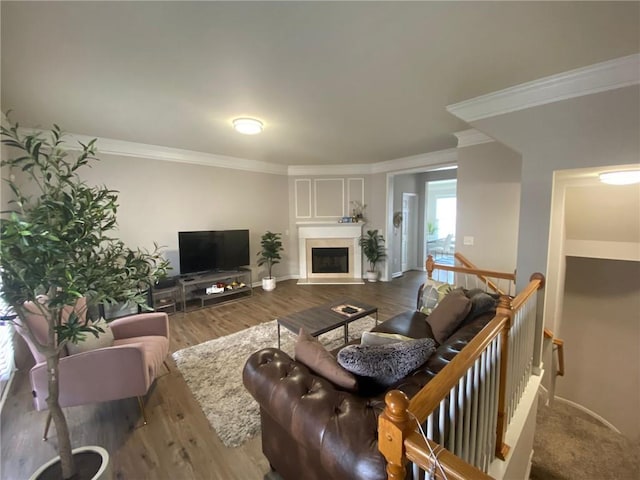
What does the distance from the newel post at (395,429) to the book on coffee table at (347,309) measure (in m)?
2.17

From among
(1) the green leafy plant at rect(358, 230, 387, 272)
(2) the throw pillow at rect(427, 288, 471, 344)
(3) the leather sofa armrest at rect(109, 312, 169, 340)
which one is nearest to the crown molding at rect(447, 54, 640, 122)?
(2) the throw pillow at rect(427, 288, 471, 344)

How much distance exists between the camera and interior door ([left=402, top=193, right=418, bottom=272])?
715 cm

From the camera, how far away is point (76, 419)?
6.79ft

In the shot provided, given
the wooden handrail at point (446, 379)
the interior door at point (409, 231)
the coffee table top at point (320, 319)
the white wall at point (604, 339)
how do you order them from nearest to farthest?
the wooden handrail at point (446, 379) < the coffee table top at point (320, 319) < the white wall at point (604, 339) < the interior door at point (409, 231)

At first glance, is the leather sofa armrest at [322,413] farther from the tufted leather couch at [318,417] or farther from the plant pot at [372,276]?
the plant pot at [372,276]

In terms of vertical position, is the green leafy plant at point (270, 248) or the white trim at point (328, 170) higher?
the white trim at point (328, 170)

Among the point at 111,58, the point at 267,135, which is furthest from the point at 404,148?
the point at 111,58

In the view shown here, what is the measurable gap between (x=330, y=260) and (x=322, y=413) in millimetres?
5253

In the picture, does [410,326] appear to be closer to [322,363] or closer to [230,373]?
[322,363]

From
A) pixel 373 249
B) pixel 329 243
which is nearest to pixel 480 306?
pixel 373 249

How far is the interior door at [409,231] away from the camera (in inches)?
281

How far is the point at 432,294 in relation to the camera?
3074mm

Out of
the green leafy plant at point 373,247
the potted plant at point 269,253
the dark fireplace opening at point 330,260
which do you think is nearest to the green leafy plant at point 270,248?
the potted plant at point 269,253

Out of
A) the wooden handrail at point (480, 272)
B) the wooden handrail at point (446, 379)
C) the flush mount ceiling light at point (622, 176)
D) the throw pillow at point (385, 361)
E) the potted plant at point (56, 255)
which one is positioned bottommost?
the throw pillow at point (385, 361)
